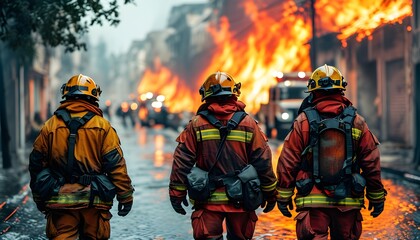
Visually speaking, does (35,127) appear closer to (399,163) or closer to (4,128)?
(4,128)

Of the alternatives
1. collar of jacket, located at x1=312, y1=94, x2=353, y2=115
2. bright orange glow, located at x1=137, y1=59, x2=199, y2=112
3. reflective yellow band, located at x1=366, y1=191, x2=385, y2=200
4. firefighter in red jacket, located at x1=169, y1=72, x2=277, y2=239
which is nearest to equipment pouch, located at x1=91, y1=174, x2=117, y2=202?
firefighter in red jacket, located at x1=169, y1=72, x2=277, y2=239

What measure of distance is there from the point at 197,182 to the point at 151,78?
316 feet

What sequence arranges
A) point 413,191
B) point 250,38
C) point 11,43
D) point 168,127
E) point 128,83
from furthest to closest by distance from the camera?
point 128,83 < point 250,38 < point 168,127 < point 11,43 < point 413,191

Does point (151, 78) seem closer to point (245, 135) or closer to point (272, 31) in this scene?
point (272, 31)

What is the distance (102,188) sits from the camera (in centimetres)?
511

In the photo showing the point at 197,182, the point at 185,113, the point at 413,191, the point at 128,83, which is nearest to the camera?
the point at 197,182

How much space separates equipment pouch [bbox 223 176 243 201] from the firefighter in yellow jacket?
831 mm

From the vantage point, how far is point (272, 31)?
137 ft

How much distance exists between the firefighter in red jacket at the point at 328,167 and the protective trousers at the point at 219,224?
1.08ft

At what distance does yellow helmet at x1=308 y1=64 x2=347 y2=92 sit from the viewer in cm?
507

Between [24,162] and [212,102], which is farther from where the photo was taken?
[24,162]

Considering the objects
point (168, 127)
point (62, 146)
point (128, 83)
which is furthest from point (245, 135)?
point (128, 83)

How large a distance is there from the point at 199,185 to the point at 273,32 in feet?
122

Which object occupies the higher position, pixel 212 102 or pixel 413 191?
pixel 212 102
